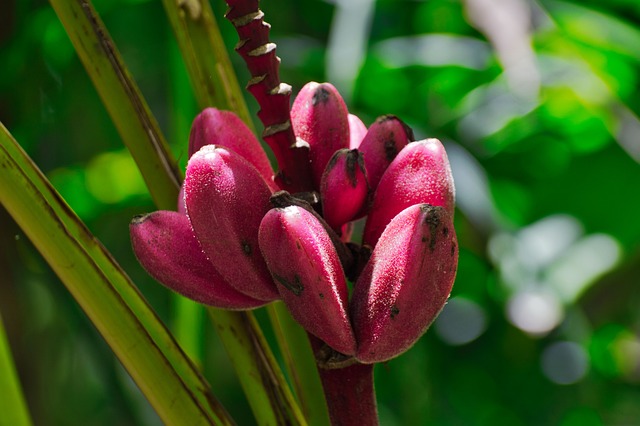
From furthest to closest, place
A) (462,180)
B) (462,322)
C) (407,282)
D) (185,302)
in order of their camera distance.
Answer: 1. (462,322)
2. (462,180)
3. (185,302)
4. (407,282)

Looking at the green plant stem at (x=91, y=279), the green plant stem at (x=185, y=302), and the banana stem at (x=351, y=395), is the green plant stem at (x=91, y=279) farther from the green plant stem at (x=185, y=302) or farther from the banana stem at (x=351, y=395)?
the green plant stem at (x=185, y=302)

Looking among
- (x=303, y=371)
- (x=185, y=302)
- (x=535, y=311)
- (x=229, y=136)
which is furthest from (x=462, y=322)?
(x=229, y=136)

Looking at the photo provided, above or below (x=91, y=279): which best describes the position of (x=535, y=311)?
below

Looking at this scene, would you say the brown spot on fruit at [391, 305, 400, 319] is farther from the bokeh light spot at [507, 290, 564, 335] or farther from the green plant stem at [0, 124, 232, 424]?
the bokeh light spot at [507, 290, 564, 335]

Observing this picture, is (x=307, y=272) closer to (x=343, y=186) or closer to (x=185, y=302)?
(x=343, y=186)

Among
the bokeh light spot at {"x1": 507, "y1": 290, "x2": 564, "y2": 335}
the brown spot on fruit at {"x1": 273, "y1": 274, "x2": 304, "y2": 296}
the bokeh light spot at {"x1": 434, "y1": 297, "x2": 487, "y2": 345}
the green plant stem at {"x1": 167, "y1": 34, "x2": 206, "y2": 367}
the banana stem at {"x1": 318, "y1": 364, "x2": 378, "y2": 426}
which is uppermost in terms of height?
the brown spot on fruit at {"x1": 273, "y1": 274, "x2": 304, "y2": 296}

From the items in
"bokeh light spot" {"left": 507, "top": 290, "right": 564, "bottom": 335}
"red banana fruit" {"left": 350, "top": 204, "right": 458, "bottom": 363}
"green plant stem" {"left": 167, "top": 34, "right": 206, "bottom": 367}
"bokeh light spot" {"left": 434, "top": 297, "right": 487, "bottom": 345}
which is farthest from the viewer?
"bokeh light spot" {"left": 434, "top": 297, "right": 487, "bottom": 345}

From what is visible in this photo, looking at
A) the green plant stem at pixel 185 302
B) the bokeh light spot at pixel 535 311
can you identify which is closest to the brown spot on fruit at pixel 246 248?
the green plant stem at pixel 185 302

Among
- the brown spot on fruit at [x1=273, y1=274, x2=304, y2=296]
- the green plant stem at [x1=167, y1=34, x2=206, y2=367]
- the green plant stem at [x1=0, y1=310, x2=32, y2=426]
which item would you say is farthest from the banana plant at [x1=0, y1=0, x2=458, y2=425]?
the green plant stem at [x1=167, y1=34, x2=206, y2=367]
